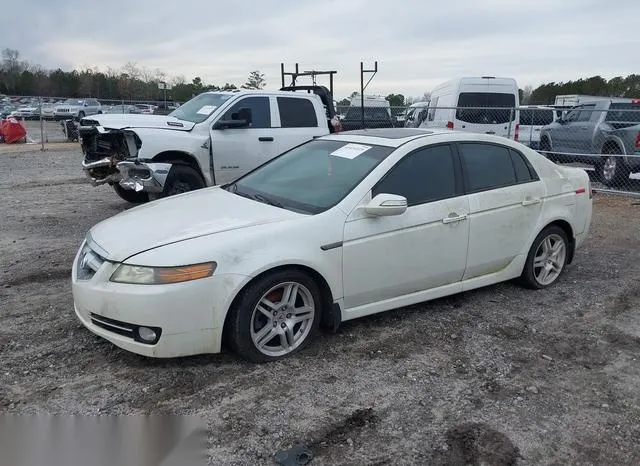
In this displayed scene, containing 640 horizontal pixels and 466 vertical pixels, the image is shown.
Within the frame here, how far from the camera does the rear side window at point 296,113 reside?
355 inches

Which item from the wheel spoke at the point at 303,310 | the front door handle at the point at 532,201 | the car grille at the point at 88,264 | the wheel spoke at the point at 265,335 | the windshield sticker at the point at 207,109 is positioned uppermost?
the windshield sticker at the point at 207,109

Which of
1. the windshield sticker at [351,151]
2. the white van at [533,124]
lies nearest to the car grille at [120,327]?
the windshield sticker at [351,151]

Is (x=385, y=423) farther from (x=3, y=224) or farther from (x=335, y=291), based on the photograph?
(x=3, y=224)

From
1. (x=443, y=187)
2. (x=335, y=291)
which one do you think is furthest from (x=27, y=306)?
(x=443, y=187)

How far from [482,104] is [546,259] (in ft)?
32.8

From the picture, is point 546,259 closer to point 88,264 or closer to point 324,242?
point 324,242

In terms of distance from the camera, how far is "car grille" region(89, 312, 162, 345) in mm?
3541

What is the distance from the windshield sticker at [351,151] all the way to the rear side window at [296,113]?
431 centimetres

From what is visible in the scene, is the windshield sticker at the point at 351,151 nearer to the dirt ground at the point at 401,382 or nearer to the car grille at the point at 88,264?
the dirt ground at the point at 401,382

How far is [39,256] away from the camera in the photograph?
20.9 ft

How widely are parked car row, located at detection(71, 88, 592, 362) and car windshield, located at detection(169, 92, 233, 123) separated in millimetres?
3743

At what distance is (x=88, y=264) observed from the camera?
154 inches

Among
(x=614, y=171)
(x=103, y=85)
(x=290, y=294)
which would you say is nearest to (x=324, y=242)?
(x=290, y=294)

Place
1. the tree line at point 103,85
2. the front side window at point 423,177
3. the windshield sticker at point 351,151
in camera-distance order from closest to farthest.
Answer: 1. the front side window at point 423,177
2. the windshield sticker at point 351,151
3. the tree line at point 103,85
